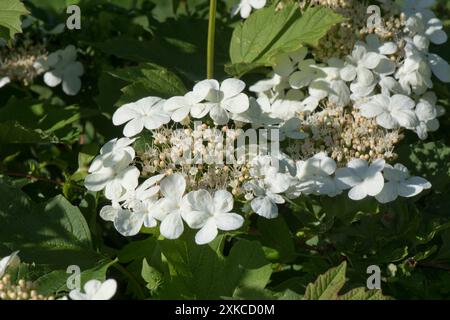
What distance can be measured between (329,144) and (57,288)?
0.63 meters

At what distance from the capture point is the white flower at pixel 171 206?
1559 millimetres

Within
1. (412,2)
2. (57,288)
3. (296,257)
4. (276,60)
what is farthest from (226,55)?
(57,288)

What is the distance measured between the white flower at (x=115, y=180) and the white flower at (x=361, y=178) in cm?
40

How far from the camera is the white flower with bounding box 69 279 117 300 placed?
137 centimetres

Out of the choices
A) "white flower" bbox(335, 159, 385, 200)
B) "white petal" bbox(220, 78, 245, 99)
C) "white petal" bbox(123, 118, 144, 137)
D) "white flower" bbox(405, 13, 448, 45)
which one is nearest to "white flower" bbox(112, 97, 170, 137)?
"white petal" bbox(123, 118, 144, 137)

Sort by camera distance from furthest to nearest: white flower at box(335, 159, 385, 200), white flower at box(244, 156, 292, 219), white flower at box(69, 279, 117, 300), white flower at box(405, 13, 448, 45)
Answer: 1. white flower at box(405, 13, 448, 45)
2. white flower at box(335, 159, 385, 200)
3. white flower at box(244, 156, 292, 219)
4. white flower at box(69, 279, 117, 300)

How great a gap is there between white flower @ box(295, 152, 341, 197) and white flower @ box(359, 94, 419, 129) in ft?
0.66

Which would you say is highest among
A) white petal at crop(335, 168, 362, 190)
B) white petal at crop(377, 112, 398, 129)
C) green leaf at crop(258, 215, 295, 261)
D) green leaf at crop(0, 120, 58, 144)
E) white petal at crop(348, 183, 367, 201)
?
white petal at crop(377, 112, 398, 129)

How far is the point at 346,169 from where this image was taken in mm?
1740

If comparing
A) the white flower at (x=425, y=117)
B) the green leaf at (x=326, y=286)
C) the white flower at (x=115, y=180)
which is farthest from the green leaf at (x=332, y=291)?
the white flower at (x=425, y=117)

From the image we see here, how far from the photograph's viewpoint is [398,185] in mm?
1753

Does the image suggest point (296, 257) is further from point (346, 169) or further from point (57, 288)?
point (57, 288)

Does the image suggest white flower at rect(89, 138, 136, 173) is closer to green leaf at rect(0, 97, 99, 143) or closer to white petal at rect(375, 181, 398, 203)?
green leaf at rect(0, 97, 99, 143)

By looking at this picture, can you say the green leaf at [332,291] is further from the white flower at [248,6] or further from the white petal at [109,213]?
the white flower at [248,6]
